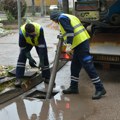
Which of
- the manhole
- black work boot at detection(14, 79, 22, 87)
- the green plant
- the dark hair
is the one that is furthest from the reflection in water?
the green plant

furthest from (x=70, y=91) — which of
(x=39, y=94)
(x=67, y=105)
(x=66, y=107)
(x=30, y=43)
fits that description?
(x=30, y=43)

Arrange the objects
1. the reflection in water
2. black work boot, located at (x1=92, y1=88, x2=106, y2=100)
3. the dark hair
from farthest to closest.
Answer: the dark hair
black work boot, located at (x1=92, y1=88, x2=106, y2=100)
the reflection in water

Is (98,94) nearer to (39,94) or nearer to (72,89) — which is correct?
(72,89)

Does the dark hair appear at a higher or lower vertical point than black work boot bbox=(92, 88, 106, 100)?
higher

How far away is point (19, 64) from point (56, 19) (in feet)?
4.04

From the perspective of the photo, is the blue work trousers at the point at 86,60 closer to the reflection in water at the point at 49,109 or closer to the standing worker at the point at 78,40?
the standing worker at the point at 78,40

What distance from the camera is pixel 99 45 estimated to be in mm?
8477

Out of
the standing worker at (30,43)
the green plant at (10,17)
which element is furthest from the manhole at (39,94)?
the green plant at (10,17)

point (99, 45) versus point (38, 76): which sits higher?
point (99, 45)

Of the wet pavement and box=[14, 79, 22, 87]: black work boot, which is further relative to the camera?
box=[14, 79, 22, 87]: black work boot

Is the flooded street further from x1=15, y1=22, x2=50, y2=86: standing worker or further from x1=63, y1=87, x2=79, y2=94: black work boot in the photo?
x1=15, y1=22, x2=50, y2=86: standing worker

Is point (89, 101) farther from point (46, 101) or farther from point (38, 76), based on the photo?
point (38, 76)

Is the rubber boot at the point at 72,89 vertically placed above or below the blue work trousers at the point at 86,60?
below

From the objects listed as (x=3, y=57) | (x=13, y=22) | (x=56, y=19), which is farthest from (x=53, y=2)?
(x=56, y=19)
